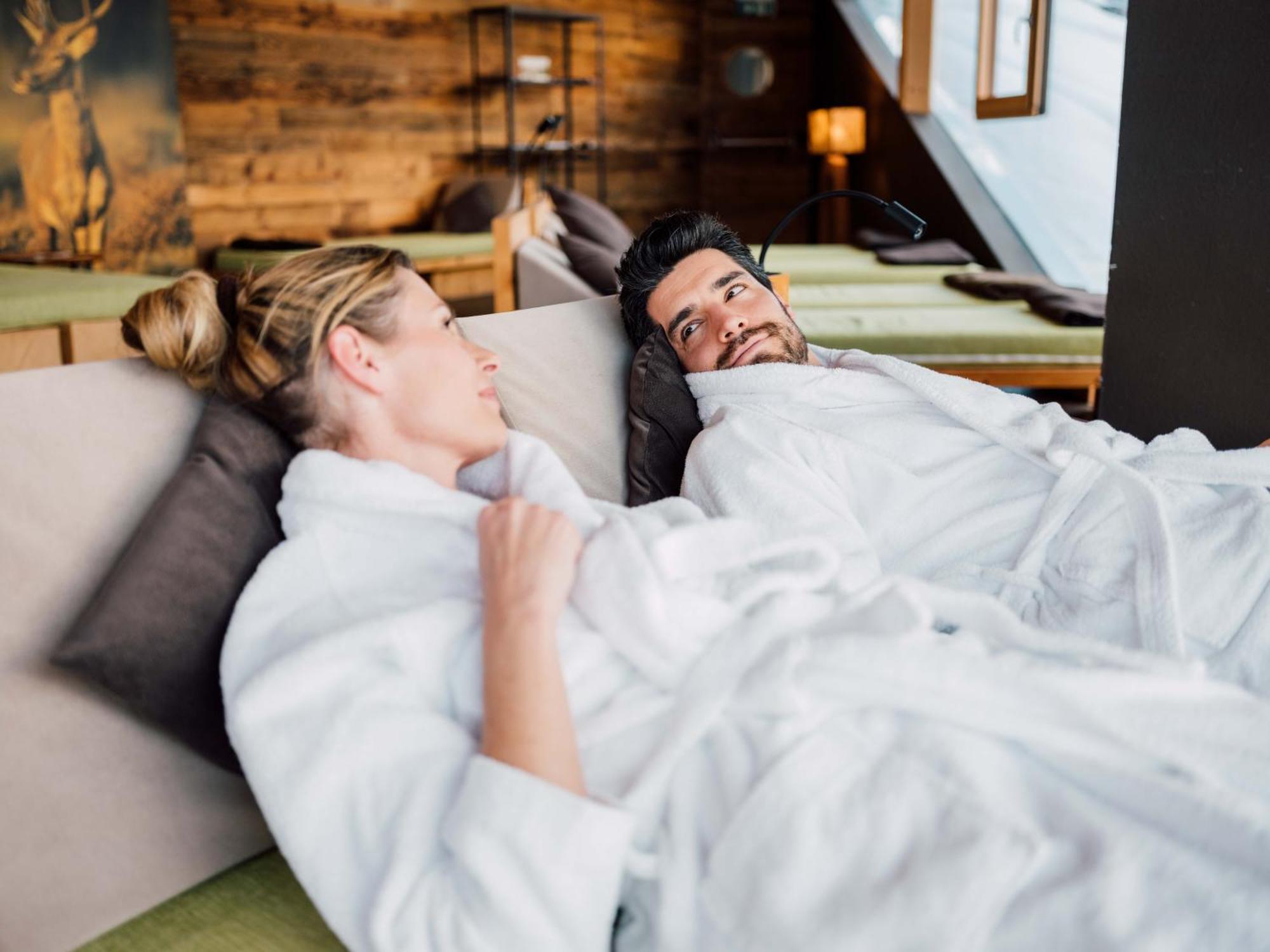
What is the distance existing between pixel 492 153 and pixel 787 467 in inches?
252

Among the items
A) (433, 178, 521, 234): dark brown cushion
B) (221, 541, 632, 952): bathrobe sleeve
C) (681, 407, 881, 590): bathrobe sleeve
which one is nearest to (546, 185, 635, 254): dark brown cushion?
(433, 178, 521, 234): dark brown cushion

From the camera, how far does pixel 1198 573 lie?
1488 millimetres

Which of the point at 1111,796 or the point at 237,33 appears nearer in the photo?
the point at 1111,796

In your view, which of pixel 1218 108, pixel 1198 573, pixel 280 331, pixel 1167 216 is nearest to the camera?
pixel 280 331

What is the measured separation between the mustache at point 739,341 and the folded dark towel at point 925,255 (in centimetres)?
368

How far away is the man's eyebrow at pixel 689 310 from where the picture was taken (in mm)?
1879

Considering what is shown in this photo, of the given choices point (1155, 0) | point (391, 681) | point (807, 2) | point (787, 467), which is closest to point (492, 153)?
point (807, 2)

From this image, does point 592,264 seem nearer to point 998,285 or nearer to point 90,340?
point 90,340

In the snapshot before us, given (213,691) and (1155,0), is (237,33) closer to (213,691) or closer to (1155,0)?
(1155,0)

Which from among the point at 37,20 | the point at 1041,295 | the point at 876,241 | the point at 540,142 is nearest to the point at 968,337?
the point at 1041,295

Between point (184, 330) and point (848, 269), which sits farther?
point (848, 269)

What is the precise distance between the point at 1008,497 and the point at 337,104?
5.95 meters

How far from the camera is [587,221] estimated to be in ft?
14.6

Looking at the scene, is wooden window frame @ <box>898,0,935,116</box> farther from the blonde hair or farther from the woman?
the woman
